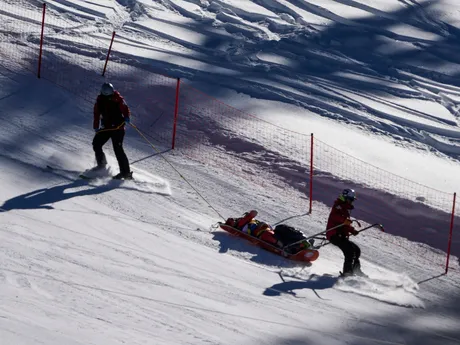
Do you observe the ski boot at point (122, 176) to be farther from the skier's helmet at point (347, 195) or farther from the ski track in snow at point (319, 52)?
the ski track in snow at point (319, 52)

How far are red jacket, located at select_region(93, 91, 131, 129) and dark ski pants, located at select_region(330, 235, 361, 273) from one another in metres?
4.08

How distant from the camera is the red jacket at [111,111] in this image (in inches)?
510

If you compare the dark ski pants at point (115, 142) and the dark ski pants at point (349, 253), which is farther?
the dark ski pants at point (115, 142)

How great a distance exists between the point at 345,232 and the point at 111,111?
4.38 m

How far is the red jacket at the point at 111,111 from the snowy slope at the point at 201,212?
3.20ft

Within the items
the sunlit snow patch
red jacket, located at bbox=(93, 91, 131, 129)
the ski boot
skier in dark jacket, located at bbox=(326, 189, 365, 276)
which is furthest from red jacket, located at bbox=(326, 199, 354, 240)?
red jacket, located at bbox=(93, 91, 131, 129)

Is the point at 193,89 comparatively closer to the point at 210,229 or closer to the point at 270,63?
the point at 270,63

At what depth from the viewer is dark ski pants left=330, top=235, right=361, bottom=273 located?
1168cm

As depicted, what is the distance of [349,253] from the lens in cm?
1166

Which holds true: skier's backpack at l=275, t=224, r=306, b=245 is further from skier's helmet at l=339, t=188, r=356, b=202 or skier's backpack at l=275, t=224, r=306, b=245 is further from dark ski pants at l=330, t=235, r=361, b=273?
skier's helmet at l=339, t=188, r=356, b=202

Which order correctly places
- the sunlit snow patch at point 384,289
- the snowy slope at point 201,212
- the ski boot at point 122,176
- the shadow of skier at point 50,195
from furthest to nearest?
the ski boot at point 122,176 → the shadow of skier at point 50,195 → the sunlit snow patch at point 384,289 → the snowy slope at point 201,212

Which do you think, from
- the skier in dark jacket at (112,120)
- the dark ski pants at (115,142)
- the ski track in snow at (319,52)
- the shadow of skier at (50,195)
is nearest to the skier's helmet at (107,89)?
the skier in dark jacket at (112,120)

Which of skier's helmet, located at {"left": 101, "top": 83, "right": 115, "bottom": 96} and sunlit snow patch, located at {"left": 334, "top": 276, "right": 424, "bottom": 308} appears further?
skier's helmet, located at {"left": 101, "top": 83, "right": 115, "bottom": 96}

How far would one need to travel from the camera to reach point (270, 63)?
20656 mm
